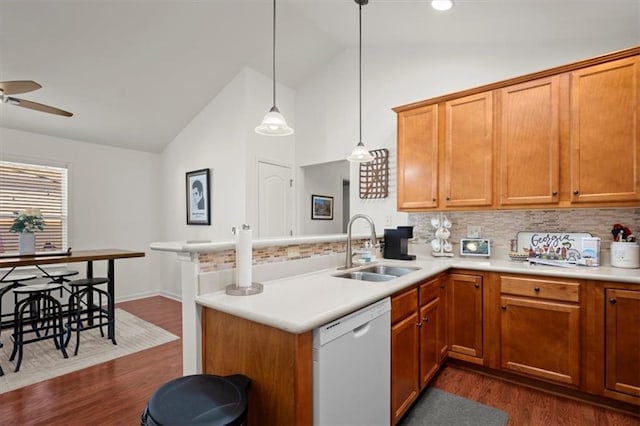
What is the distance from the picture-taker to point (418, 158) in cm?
304

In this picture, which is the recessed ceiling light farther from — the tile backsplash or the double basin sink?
the double basin sink

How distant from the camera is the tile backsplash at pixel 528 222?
246 cm

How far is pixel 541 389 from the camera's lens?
2.29 m

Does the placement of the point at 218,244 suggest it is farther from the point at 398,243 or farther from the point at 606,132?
the point at 606,132

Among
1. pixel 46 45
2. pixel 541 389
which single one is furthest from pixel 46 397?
pixel 541 389

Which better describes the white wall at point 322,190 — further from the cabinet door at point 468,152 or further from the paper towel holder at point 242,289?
the paper towel holder at point 242,289

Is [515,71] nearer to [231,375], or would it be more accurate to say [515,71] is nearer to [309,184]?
[309,184]

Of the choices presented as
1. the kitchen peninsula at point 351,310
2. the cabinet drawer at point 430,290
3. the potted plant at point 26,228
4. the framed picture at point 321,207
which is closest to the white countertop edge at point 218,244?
the kitchen peninsula at point 351,310

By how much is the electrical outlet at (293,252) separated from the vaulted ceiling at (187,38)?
2439 mm

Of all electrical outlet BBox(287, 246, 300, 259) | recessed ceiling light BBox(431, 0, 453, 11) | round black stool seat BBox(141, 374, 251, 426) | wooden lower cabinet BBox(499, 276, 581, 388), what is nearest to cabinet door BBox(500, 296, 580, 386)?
wooden lower cabinet BBox(499, 276, 581, 388)

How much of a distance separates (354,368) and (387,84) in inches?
131

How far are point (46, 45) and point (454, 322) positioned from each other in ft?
14.7

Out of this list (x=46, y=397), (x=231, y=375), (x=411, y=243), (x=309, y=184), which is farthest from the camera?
(x=309, y=184)

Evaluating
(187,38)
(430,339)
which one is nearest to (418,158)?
(430,339)
